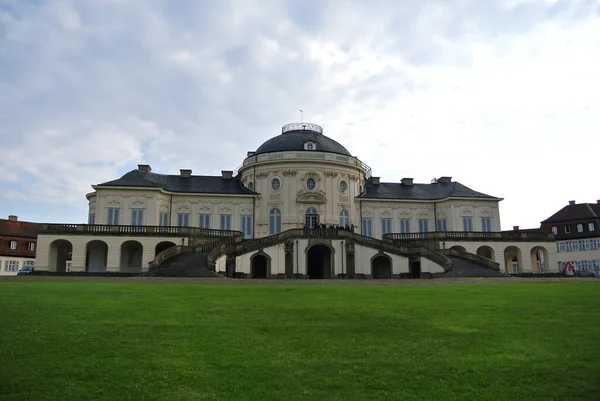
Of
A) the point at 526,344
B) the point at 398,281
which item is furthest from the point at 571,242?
the point at 526,344

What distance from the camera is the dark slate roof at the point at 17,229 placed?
2608 inches

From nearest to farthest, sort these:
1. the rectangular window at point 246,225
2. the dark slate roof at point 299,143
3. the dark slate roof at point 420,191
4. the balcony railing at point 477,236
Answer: the balcony railing at point 477,236
the rectangular window at point 246,225
the dark slate roof at point 299,143
the dark slate roof at point 420,191

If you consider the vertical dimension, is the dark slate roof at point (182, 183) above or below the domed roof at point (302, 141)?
below

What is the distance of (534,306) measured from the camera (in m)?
14.9

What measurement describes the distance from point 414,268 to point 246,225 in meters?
19.1

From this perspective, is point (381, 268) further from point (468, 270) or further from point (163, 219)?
point (163, 219)

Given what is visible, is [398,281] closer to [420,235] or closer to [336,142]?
[420,235]

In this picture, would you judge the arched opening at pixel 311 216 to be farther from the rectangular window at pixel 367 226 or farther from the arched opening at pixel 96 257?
the arched opening at pixel 96 257

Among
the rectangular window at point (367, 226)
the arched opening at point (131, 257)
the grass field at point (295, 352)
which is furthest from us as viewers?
the rectangular window at point (367, 226)

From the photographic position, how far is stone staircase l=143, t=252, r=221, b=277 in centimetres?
3456

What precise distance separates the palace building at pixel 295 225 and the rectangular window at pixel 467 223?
4.5 inches

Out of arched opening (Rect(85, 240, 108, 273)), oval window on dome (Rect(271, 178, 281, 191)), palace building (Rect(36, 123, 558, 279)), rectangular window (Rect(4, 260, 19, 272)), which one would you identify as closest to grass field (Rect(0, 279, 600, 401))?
palace building (Rect(36, 123, 558, 279))

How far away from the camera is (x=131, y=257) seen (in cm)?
5031

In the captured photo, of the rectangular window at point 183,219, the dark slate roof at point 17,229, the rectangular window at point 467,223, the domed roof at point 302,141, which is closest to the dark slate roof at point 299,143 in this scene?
the domed roof at point 302,141
